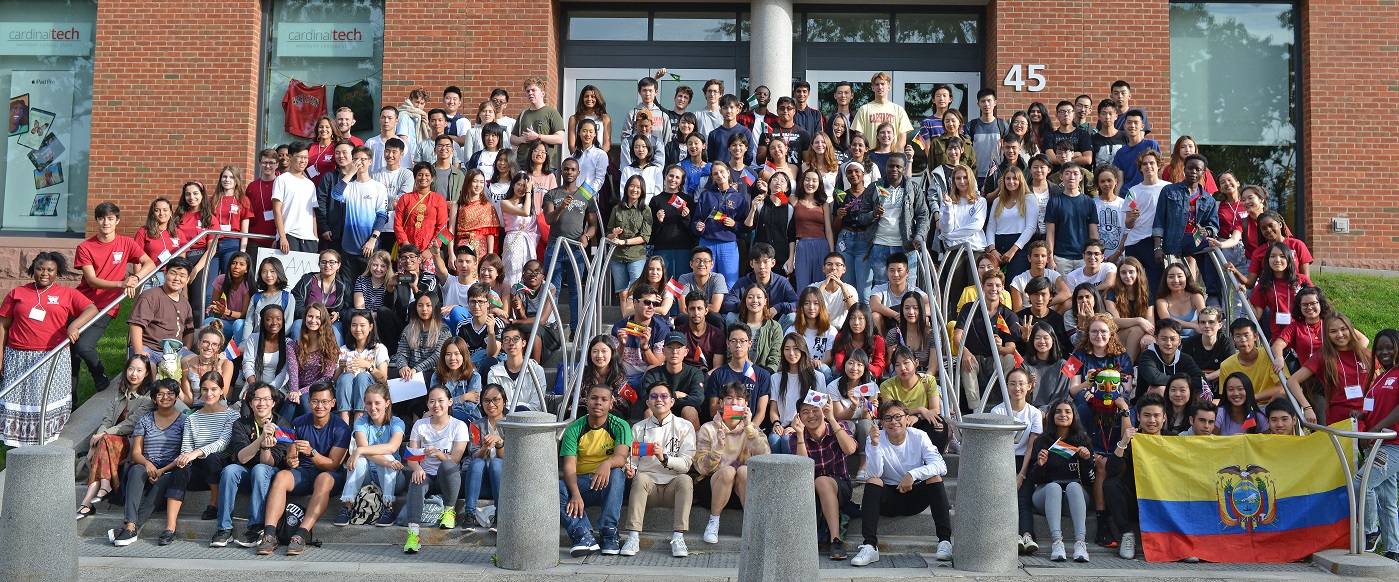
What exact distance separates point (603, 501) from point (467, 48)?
8820 millimetres

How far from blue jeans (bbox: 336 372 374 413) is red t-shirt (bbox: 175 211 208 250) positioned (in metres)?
3.24

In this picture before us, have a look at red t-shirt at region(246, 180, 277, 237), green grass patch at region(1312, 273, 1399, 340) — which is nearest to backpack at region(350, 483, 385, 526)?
red t-shirt at region(246, 180, 277, 237)

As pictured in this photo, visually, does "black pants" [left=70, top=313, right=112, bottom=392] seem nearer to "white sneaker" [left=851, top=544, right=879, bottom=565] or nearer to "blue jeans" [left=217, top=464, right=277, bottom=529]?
"blue jeans" [left=217, top=464, right=277, bottom=529]

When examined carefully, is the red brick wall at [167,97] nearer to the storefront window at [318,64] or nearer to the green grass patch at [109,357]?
the storefront window at [318,64]

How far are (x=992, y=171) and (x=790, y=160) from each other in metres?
2.07

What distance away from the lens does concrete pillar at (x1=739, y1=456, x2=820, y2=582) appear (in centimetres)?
699

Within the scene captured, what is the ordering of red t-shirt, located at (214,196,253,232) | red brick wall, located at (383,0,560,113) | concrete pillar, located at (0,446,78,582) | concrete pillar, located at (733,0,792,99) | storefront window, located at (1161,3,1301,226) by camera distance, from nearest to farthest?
1. concrete pillar, located at (0,446,78,582)
2. red t-shirt, located at (214,196,253,232)
3. concrete pillar, located at (733,0,792,99)
4. red brick wall, located at (383,0,560,113)
5. storefront window, located at (1161,3,1301,226)

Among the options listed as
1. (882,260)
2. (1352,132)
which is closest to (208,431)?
(882,260)

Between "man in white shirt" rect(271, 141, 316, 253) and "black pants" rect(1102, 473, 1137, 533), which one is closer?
"black pants" rect(1102, 473, 1137, 533)

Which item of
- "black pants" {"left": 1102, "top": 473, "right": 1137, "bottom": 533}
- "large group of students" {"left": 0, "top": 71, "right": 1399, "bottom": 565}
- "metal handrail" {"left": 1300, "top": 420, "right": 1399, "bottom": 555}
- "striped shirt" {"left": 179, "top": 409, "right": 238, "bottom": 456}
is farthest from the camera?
"striped shirt" {"left": 179, "top": 409, "right": 238, "bottom": 456}

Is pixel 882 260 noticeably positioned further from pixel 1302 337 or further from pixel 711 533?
pixel 711 533

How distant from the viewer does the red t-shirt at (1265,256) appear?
36.7ft

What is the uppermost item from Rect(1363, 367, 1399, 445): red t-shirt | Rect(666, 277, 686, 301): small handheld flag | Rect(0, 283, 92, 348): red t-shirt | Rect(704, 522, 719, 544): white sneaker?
Rect(666, 277, 686, 301): small handheld flag

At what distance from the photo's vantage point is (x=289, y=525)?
890cm
